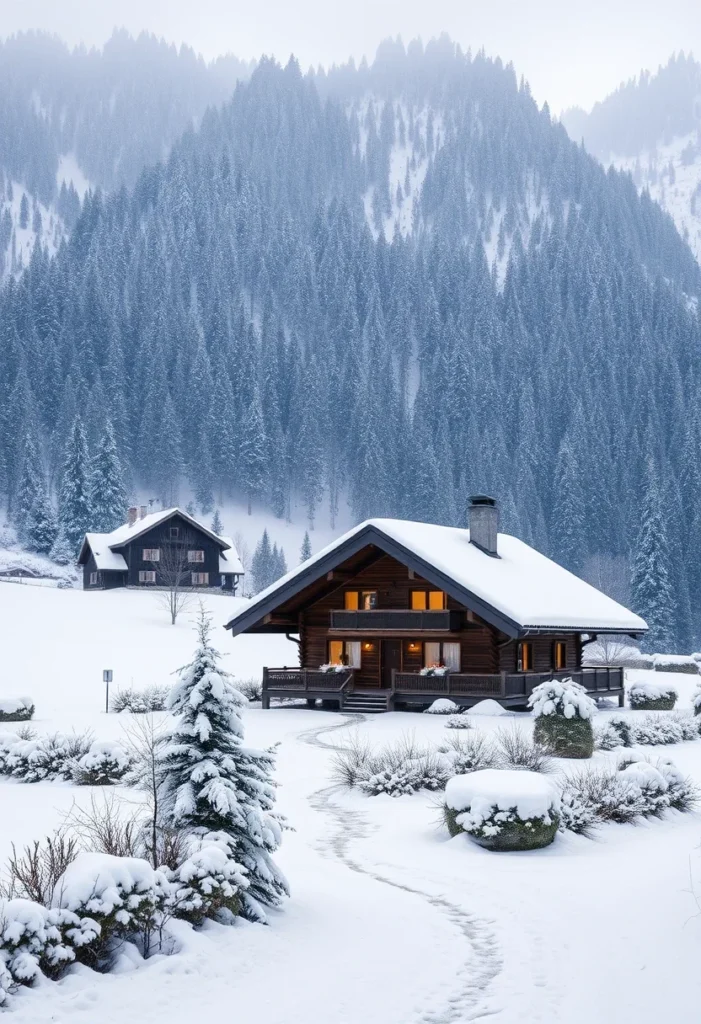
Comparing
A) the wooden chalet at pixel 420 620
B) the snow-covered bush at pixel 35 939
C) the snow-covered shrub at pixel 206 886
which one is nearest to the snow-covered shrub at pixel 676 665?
the wooden chalet at pixel 420 620

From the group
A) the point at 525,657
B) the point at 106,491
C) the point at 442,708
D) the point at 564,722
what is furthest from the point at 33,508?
the point at 564,722

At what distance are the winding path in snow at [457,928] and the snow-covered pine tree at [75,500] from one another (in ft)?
330

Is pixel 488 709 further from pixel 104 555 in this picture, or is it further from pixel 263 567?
pixel 263 567

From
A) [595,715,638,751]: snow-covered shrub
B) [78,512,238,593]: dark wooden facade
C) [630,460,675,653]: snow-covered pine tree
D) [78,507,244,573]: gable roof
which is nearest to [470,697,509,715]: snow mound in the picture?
[595,715,638,751]: snow-covered shrub

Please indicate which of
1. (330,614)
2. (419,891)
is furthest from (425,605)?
(419,891)

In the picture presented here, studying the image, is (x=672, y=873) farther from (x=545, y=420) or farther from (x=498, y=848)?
(x=545, y=420)

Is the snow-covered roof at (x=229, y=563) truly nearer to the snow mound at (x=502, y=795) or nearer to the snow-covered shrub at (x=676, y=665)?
the snow-covered shrub at (x=676, y=665)

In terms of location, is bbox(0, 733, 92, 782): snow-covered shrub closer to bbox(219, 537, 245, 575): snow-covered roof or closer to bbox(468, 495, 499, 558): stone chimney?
bbox(468, 495, 499, 558): stone chimney

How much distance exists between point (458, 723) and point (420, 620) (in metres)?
6.94

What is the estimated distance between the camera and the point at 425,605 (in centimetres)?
3978

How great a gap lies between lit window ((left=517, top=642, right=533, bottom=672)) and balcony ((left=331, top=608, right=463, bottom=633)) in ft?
10.4

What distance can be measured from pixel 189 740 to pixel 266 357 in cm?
16529

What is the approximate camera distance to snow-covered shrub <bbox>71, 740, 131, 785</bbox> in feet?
69.4

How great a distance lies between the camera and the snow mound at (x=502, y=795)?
1531 cm
